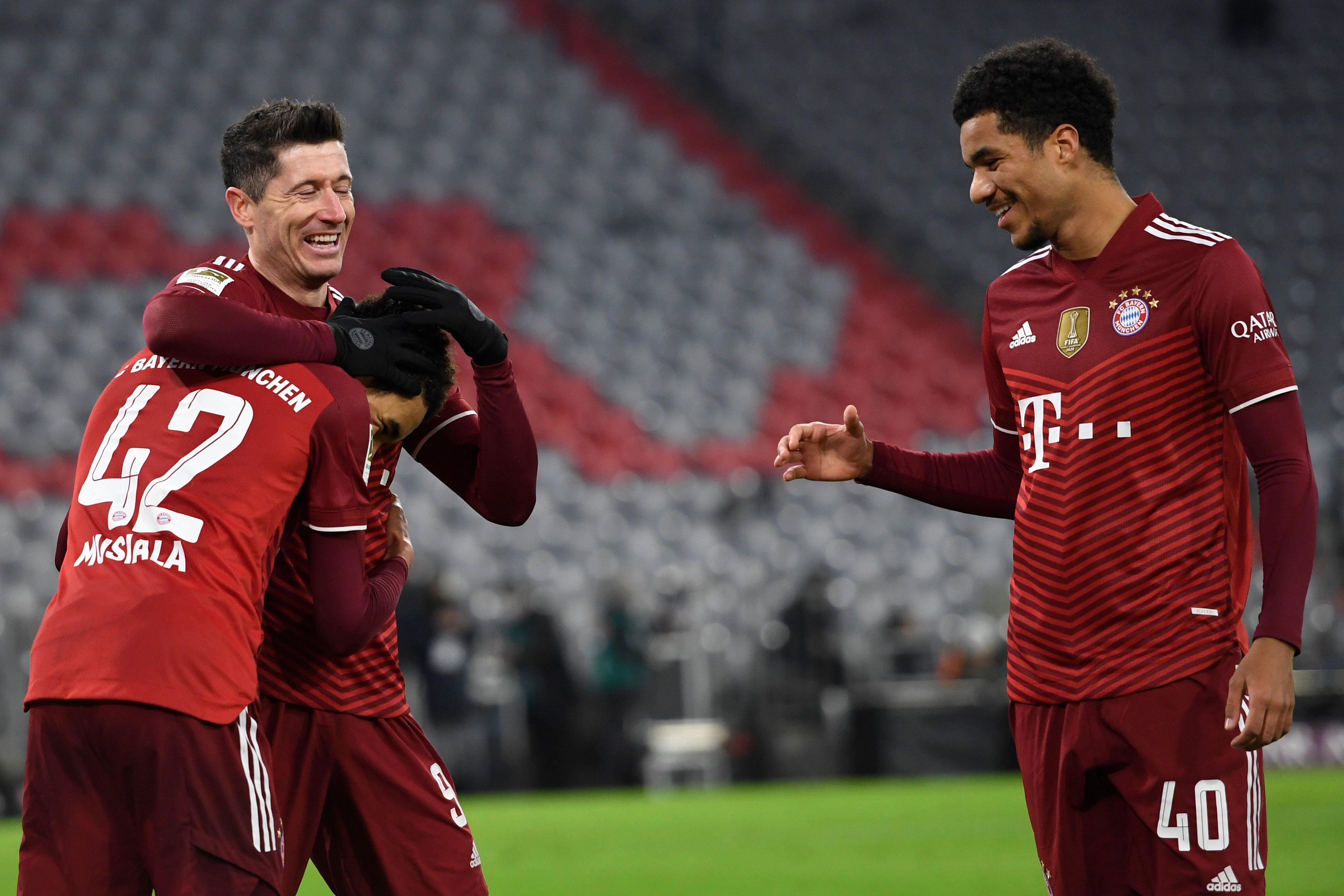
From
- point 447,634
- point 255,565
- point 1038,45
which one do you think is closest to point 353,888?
point 255,565

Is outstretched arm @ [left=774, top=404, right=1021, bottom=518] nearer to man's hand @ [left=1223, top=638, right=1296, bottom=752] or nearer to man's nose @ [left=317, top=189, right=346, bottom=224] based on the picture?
man's hand @ [left=1223, top=638, right=1296, bottom=752]

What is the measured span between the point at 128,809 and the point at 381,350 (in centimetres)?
95

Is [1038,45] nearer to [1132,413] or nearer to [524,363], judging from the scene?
[1132,413]

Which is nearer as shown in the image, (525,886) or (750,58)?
(525,886)

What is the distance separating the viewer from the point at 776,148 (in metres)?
14.8

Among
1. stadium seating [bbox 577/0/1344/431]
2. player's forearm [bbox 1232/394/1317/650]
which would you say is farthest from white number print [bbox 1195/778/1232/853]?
stadium seating [bbox 577/0/1344/431]

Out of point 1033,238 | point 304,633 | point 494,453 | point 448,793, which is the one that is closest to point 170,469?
point 304,633

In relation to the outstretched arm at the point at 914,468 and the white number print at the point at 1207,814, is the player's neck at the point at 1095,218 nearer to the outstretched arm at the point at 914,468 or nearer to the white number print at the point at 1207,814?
the outstretched arm at the point at 914,468

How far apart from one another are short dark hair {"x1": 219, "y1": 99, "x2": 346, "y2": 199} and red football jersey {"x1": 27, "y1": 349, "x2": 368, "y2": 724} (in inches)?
19.4

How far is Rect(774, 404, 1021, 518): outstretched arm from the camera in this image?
328 cm

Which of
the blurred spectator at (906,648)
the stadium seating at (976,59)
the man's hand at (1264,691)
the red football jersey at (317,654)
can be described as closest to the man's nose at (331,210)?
the red football jersey at (317,654)

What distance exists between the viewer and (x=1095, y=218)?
291 cm

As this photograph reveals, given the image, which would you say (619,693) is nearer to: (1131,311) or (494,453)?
(494,453)

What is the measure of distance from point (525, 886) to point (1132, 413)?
4.22 metres
